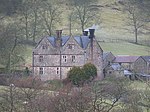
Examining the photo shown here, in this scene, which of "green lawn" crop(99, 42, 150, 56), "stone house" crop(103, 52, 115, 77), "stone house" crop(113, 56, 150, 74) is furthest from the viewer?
"green lawn" crop(99, 42, 150, 56)

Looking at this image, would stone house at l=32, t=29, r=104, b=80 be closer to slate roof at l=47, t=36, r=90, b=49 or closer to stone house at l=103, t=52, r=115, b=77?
slate roof at l=47, t=36, r=90, b=49

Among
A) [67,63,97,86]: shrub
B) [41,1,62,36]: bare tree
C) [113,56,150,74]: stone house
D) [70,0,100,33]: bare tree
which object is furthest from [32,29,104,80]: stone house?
[70,0,100,33]: bare tree

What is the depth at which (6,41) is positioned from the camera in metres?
75.9

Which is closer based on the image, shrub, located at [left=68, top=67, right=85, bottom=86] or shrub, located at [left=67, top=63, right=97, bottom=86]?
shrub, located at [left=68, top=67, right=85, bottom=86]

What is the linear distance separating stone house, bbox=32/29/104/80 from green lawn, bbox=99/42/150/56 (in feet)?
57.3

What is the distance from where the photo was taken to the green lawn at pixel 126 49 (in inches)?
3612

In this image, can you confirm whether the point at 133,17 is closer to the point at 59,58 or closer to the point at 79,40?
the point at 79,40

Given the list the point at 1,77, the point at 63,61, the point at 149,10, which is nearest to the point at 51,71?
the point at 63,61

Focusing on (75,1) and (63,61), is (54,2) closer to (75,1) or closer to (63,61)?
(75,1)


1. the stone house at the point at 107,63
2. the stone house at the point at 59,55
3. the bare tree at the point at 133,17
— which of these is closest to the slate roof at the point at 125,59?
the stone house at the point at 107,63

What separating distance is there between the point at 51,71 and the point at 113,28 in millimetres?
44076

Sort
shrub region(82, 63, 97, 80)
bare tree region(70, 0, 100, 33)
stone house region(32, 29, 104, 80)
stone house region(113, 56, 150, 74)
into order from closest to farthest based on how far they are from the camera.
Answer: shrub region(82, 63, 97, 80), stone house region(32, 29, 104, 80), stone house region(113, 56, 150, 74), bare tree region(70, 0, 100, 33)

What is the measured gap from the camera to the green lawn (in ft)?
301

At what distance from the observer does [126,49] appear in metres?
94.5
